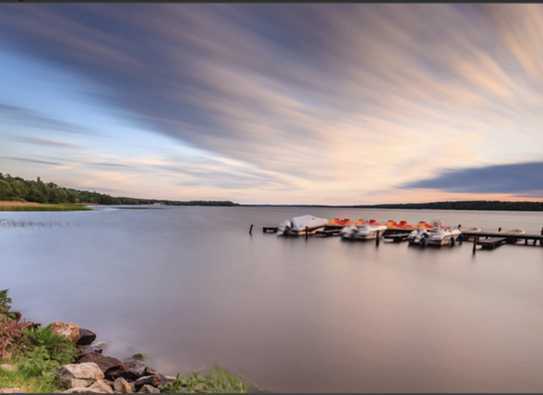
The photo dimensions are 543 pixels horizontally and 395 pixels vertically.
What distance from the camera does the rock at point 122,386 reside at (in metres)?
5.98

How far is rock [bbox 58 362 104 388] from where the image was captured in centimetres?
554

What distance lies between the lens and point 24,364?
5609 millimetres

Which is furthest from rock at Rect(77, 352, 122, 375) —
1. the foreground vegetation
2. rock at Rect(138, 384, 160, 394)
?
rock at Rect(138, 384, 160, 394)

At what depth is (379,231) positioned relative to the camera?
36.5 meters

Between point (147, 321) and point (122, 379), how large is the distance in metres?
5.41

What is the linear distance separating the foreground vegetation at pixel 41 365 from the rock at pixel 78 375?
0.34 feet

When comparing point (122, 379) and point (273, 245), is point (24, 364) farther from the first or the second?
point (273, 245)

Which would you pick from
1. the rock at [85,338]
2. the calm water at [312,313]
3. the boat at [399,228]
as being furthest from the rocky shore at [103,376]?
the boat at [399,228]

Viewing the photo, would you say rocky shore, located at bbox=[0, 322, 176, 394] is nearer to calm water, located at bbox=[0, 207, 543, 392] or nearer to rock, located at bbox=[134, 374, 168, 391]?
rock, located at bbox=[134, 374, 168, 391]

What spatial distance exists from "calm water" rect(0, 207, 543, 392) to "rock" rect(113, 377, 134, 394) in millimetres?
1984

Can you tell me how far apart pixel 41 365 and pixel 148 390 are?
193 centimetres

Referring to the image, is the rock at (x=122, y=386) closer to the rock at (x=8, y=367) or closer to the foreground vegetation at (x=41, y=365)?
the foreground vegetation at (x=41, y=365)

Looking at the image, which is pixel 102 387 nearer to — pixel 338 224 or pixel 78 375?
pixel 78 375

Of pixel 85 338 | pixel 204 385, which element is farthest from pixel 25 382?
pixel 85 338
